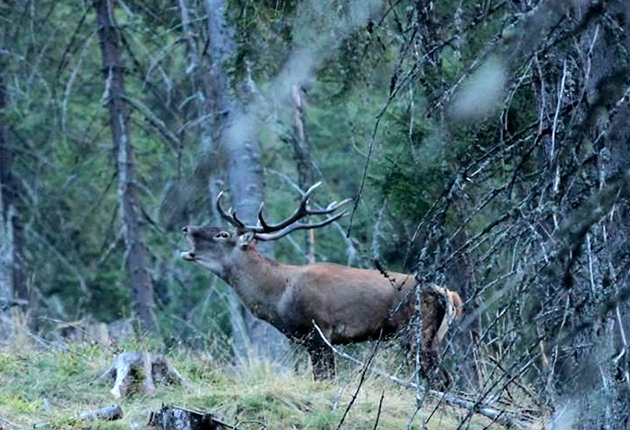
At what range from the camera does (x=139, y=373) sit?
984 centimetres

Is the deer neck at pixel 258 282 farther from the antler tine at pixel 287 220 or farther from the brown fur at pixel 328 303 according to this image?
the antler tine at pixel 287 220

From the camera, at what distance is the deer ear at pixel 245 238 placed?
13.6 meters

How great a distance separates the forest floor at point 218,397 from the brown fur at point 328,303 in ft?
3.36

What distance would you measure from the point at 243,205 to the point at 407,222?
308 cm

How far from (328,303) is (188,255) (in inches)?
79.8

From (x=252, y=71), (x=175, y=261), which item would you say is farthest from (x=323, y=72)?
(x=175, y=261)

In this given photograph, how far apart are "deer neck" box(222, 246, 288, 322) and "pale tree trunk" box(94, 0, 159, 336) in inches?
270

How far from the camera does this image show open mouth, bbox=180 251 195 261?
13.5 metres

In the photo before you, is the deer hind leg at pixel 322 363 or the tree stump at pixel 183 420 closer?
the tree stump at pixel 183 420

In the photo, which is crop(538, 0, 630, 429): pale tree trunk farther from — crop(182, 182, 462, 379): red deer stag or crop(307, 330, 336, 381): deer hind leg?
crop(182, 182, 462, 379): red deer stag


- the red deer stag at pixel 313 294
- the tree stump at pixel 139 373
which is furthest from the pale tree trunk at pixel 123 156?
the tree stump at pixel 139 373

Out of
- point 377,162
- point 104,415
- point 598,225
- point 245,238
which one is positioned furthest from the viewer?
point 245,238

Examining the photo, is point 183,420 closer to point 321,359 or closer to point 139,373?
point 139,373

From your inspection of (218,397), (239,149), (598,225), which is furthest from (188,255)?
(598,225)
